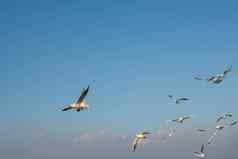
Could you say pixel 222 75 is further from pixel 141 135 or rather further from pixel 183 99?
pixel 141 135

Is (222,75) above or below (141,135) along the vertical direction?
above

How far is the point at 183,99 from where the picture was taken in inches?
3826

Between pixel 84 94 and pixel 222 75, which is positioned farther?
pixel 222 75

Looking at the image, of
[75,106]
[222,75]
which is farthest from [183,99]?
[75,106]

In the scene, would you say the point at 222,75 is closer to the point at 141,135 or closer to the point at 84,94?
the point at 141,135

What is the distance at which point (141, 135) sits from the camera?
297 feet

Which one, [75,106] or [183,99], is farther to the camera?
[183,99]

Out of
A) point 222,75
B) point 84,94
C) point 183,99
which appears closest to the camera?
point 84,94

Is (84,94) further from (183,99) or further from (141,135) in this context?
(183,99)

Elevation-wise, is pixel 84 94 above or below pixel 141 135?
above

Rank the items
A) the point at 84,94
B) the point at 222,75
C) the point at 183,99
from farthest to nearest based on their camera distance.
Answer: the point at 183,99
the point at 222,75
the point at 84,94

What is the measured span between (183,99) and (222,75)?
1005cm

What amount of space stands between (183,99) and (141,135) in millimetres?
11406

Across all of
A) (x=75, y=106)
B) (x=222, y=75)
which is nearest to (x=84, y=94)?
(x=75, y=106)
